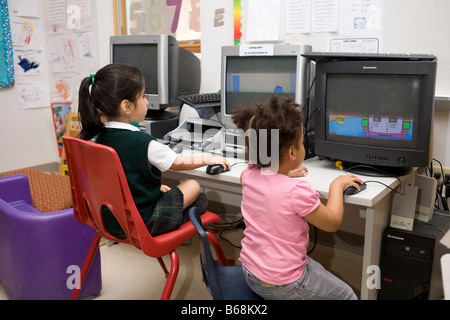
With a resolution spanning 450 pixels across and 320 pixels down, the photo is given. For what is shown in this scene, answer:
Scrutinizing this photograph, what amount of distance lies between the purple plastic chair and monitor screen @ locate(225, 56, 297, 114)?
3.12 feet

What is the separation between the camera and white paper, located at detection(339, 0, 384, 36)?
201cm

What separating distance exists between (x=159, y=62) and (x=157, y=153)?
956 millimetres

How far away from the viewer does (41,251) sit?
1.75 m

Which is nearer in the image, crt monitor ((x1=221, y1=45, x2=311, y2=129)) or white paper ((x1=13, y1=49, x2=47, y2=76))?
crt monitor ((x1=221, y1=45, x2=311, y2=129))

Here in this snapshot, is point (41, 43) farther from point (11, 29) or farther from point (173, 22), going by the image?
point (173, 22)

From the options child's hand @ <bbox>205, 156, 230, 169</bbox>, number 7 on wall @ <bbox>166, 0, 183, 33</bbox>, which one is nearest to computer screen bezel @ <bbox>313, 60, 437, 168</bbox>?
child's hand @ <bbox>205, 156, 230, 169</bbox>

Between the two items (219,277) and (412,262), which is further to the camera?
(412,262)

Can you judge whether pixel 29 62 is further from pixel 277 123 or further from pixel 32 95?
pixel 277 123

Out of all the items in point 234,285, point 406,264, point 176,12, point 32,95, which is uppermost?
point 176,12

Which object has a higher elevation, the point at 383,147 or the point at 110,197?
the point at 383,147

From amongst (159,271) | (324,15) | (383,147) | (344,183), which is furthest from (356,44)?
(159,271)

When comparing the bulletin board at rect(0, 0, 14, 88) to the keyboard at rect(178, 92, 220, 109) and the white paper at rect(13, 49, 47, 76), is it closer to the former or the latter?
the white paper at rect(13, 49, 47, 76)

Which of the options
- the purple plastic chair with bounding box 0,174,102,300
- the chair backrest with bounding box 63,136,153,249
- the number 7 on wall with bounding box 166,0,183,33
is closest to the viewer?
the chair backrest with bounding box 63,136,153,249

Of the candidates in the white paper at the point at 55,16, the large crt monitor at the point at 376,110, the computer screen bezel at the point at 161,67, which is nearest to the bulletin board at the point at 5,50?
the white paper at the point at 55,16
